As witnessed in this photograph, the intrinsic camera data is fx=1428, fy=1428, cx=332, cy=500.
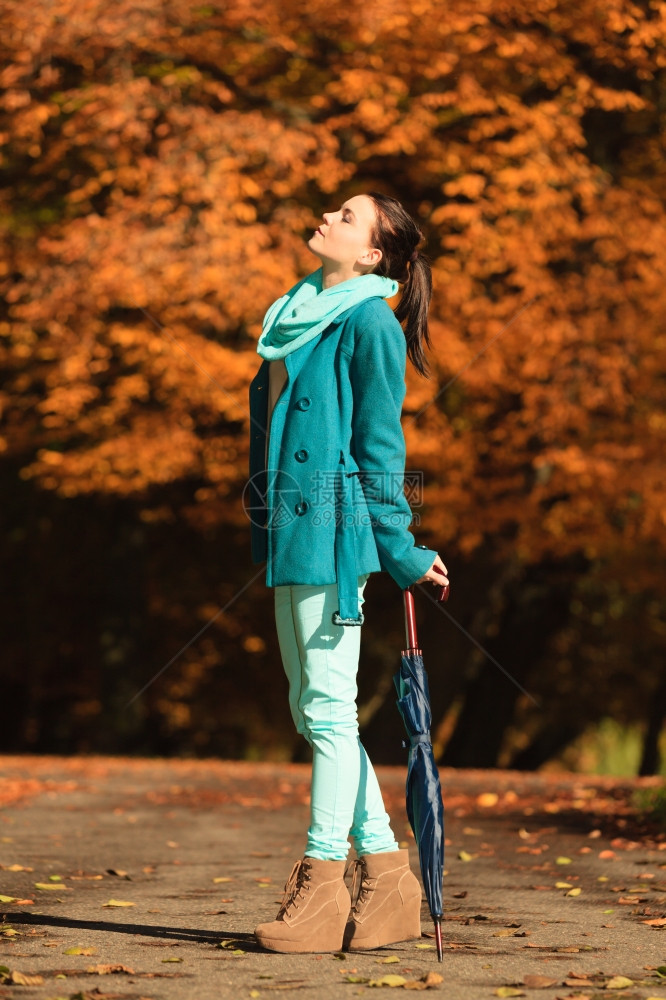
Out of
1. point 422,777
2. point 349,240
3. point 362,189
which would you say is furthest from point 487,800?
point 362,189

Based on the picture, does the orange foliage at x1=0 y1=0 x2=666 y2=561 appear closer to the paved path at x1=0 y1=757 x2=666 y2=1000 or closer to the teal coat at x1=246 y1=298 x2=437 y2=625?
the paved path at x1=0 y1=757 x2=666 y2=1000

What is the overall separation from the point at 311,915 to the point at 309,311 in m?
1.71

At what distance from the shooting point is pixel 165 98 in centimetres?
1226

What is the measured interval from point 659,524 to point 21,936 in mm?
10249

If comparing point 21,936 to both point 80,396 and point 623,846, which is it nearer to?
point 623,846

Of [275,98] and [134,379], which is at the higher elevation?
[275,98]

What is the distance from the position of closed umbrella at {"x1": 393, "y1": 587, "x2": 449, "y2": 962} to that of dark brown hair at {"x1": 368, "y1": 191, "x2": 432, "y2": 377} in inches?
31.9

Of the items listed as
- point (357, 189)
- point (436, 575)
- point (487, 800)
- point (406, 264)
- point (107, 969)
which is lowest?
point (487, 800)

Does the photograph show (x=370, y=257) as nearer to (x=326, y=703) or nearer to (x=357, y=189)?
(x=326, y=703)

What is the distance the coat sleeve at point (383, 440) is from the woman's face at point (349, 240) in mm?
218

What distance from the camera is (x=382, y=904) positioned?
13.4ft

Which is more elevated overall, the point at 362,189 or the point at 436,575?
the point at 362,189

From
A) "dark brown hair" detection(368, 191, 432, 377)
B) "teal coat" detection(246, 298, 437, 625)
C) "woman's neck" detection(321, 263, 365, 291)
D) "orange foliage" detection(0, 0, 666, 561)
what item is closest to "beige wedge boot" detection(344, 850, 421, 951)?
"teal coat" detection(246, 298, 437, 625)

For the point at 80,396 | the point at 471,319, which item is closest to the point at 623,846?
the point at 471,319
